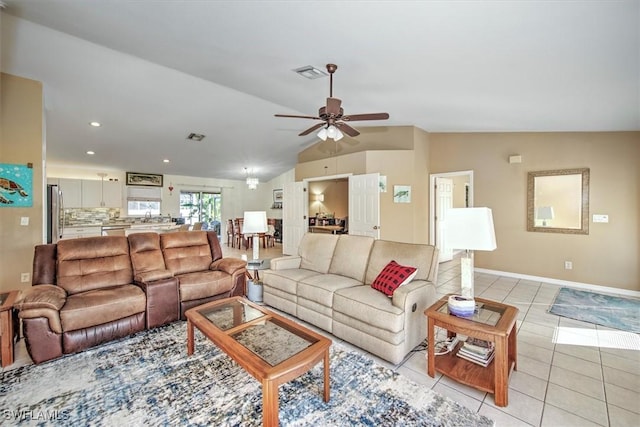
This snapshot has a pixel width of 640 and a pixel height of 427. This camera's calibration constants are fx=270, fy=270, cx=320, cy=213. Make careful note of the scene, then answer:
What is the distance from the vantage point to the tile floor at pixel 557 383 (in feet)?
5.60

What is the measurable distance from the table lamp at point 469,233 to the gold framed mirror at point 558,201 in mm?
3677

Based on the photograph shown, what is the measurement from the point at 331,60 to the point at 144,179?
7.55 metres

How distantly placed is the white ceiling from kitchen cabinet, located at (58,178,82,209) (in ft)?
5.84

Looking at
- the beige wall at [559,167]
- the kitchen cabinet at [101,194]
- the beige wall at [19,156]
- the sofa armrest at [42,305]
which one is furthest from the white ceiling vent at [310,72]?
the kitchen cabinet at [101,194]

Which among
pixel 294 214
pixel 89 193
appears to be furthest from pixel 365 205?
pixel 89 193

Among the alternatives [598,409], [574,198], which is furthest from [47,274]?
[574,198]

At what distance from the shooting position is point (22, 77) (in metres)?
3.45

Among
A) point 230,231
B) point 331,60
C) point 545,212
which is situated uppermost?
point 331,60

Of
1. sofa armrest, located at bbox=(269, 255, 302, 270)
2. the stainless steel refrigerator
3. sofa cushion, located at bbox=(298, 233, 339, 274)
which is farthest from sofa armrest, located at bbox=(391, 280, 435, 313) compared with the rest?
the stainless steel refrigerator

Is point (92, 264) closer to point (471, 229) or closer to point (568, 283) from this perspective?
point (471, 229)

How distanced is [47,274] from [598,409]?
4697mm

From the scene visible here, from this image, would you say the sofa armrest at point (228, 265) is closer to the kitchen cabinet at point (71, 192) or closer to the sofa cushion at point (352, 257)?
the sofa cushion at point (352, 257)

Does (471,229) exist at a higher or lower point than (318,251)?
higher

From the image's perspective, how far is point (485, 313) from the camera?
209cm
